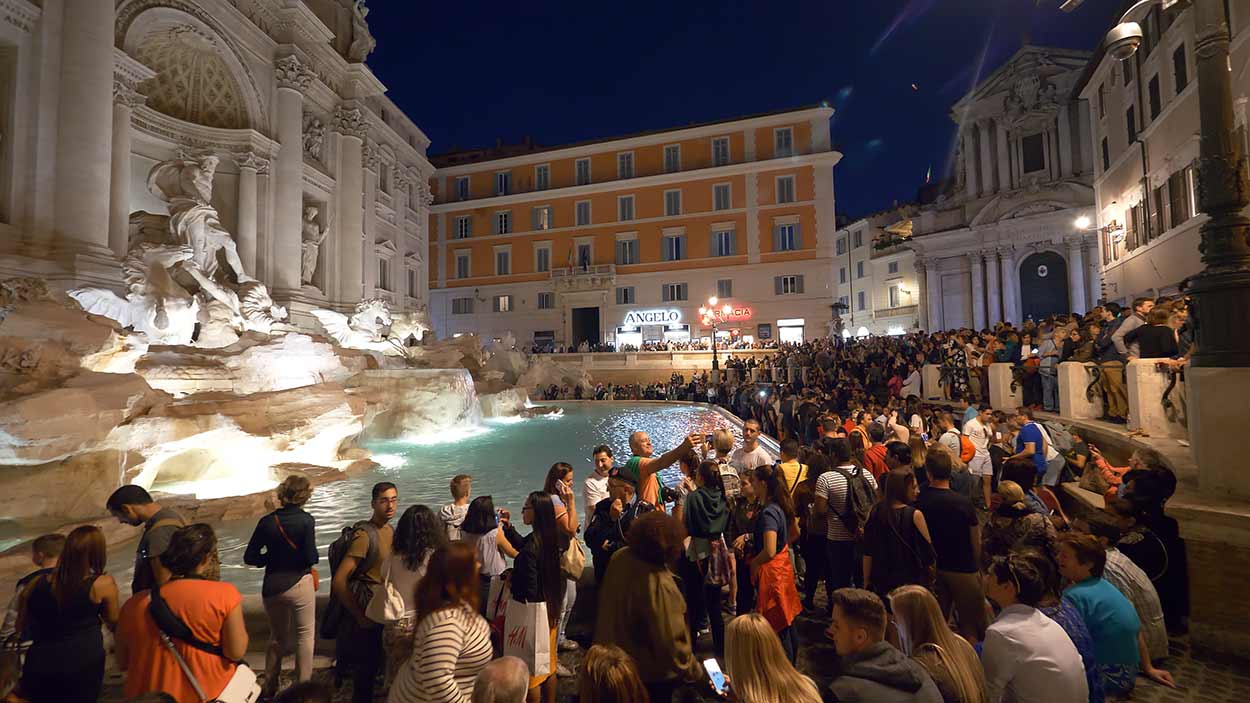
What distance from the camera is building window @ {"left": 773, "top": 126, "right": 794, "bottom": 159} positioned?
32094 mm

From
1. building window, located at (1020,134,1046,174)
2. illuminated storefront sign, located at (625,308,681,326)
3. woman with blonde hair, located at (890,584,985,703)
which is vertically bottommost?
woman with blonde hair, located at (890,584,985,703)

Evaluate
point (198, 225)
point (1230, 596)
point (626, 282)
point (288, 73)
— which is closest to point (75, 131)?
point (198, 225)

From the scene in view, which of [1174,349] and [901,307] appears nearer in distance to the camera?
[1174,349]

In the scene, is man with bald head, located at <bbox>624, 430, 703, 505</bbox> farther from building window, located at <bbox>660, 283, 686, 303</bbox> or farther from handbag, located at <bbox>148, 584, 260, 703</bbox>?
building window, located at <bbox>660, 283, 686, 303</bbox>

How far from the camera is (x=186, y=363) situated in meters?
9.46

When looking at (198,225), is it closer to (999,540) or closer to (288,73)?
(288,73)

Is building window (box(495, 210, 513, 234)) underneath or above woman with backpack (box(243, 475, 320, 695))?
above

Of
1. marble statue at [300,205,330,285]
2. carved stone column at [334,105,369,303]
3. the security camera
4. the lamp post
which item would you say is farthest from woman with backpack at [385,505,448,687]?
carved stone column at [334,105,369,303]

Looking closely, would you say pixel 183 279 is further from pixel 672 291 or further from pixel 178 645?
pixel 672 291

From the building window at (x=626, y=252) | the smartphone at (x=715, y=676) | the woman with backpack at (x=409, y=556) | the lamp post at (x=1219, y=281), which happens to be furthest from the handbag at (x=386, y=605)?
the building window at (x=626, y=252)

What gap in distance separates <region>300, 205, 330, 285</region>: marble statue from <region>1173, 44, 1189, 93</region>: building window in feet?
87.1

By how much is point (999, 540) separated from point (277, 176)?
22861 millimetres

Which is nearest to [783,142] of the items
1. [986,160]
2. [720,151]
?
[720,151]

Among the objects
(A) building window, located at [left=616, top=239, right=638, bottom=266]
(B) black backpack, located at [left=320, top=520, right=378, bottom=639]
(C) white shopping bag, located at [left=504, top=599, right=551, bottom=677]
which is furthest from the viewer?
(A) building window, located at [left=616, top=239, right=638, bottom=266]
